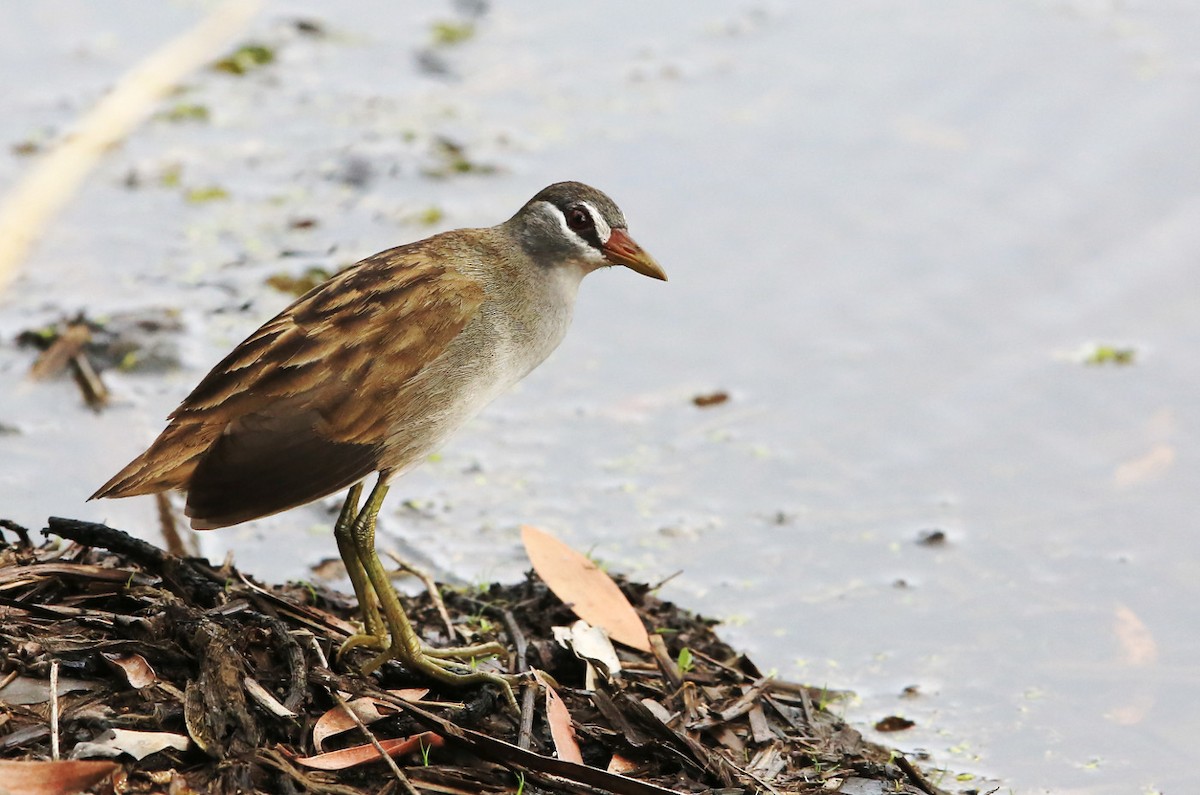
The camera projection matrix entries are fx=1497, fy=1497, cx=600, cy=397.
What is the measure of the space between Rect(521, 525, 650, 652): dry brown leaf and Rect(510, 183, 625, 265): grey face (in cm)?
112

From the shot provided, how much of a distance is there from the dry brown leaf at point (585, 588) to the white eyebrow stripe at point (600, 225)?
118 cm

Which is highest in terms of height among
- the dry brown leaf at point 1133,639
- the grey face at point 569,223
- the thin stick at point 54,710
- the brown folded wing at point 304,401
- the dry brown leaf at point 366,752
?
the grey face at point 569,223

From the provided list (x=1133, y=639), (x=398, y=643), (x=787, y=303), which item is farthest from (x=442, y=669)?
(x=787, y=303)

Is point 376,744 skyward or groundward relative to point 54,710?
skyward

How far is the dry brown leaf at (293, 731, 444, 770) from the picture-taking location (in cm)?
400

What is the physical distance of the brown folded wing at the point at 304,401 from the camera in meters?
4.46

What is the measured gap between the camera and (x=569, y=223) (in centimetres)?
522

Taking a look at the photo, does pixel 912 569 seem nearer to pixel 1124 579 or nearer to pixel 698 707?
pixel 1124 579

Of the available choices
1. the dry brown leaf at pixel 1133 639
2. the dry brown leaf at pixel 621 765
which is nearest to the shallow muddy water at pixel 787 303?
the dry brown leaf at pixel 1133 639

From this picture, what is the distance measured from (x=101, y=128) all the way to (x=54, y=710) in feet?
20.1

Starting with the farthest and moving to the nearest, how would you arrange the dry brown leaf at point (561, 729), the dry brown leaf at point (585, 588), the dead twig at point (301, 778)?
the dry brown leaf at point (585, 588) → the dry brown leaf at point (561, 729) → the dead twig at point (301, 778)

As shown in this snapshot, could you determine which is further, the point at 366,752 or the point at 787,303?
the point at 787,303

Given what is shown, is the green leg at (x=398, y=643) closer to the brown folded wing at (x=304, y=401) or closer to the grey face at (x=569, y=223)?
the brown folded wing at (x=304, y=401)

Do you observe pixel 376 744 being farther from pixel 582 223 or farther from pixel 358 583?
pixel 582 223
